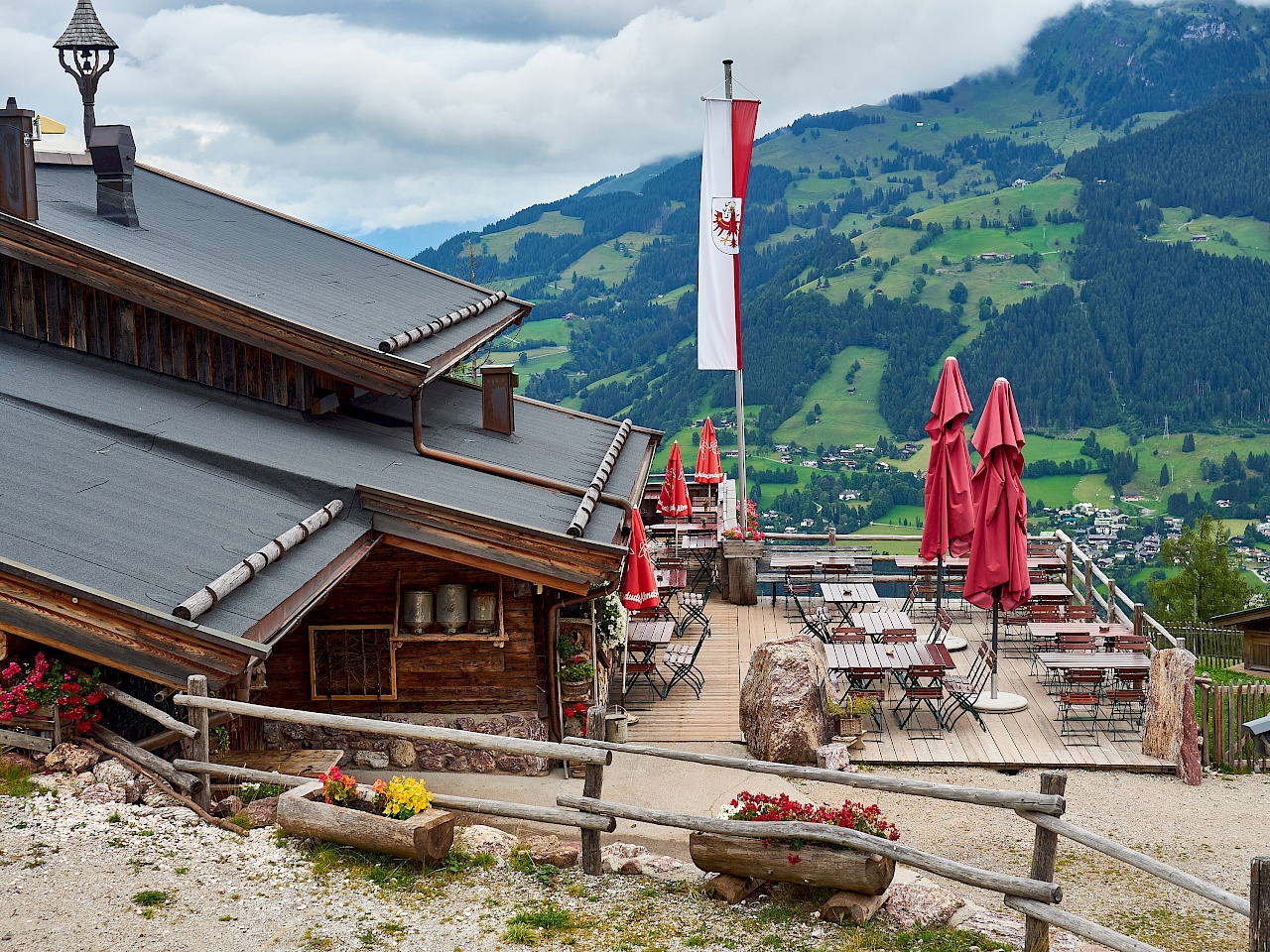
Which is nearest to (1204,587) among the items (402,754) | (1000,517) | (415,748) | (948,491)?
(948,491)

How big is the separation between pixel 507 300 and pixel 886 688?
821 centimetres

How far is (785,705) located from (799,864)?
4.93 m

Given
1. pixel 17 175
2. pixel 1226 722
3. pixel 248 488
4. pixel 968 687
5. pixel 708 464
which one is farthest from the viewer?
pixel 708 464

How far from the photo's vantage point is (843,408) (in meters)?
122

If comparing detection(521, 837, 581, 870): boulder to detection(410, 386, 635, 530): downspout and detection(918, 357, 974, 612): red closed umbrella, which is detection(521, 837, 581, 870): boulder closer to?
detection(410, 386, 635, 530): downspout

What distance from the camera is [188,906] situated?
641 centimetres

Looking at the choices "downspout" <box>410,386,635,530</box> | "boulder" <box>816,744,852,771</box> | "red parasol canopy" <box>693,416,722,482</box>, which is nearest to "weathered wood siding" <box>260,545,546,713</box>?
"downspout" <box>410,386,635,530</box>

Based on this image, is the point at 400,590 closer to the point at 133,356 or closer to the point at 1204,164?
the point at 133,356

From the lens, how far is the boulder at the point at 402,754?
34.8 feet

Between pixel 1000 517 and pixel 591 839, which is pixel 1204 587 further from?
pixel 591 839

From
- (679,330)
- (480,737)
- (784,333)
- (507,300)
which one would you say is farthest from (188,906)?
(679,330)

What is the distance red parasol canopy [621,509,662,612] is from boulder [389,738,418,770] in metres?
3.29

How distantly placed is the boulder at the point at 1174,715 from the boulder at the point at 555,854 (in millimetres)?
7289

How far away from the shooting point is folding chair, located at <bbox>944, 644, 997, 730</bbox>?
43.0 feet
